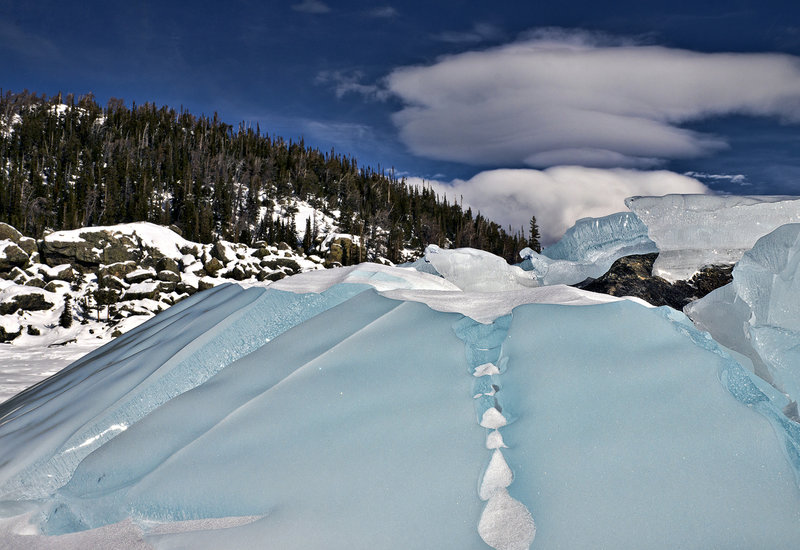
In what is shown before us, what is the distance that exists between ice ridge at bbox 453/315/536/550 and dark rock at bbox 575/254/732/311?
1222 millimetres

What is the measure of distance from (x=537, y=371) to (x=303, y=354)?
33.8 inches

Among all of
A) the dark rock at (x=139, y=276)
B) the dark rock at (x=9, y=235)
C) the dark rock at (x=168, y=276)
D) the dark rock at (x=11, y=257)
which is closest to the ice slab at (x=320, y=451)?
the dark rock at (x=168, y=276)

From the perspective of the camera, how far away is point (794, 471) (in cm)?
116

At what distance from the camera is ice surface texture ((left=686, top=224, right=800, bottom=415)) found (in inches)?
58.1

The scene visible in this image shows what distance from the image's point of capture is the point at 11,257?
798 inches

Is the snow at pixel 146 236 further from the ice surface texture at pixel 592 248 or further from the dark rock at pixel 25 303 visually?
the ice surface texture at pixel 592 248

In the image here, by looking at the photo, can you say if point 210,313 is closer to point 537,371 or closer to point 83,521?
point 83,521

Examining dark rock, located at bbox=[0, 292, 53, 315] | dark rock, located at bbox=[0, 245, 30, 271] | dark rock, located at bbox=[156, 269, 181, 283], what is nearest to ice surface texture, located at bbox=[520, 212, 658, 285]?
dark rock, located at bbox=[156, 269, 181, 283]

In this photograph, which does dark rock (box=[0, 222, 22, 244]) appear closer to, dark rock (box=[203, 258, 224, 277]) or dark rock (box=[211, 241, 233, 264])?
dark rock (box=[203, 258, 224, 277])

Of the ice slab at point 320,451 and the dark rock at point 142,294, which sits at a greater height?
the ice slab at point 320,451

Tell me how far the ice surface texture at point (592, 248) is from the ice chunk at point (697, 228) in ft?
0.51

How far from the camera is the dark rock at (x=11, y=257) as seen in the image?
2019 centimetres

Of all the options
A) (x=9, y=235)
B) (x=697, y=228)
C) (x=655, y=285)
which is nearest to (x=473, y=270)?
(x=655, y=285)

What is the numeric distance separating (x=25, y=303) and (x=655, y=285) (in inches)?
871
